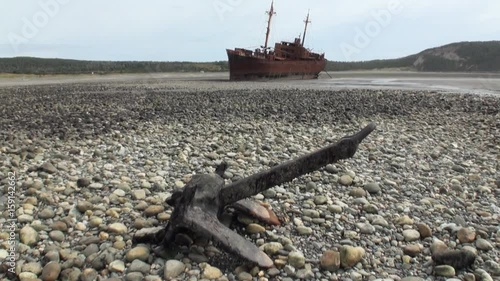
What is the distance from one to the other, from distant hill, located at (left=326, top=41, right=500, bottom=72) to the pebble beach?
92141 millimetres

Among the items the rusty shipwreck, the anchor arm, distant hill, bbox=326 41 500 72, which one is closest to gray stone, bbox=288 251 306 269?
the anchor arm

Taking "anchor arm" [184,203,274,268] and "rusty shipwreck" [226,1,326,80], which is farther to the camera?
"rusty shipwreck" [226,1,326,80]

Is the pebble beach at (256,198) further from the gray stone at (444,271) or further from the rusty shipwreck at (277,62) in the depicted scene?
the rusty shipwreck at (277,62)

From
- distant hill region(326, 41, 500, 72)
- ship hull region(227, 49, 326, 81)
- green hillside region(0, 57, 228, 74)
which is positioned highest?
distant hill region(326, 41, 500, 72)

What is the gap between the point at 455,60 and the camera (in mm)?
95125

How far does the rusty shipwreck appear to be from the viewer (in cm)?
4053

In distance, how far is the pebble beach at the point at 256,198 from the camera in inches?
118

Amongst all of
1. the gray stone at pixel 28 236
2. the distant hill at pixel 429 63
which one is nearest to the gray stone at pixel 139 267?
the gray stone at pixel 28 236

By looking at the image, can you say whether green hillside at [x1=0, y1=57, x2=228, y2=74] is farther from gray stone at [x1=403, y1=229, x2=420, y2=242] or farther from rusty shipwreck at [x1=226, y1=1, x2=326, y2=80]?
gray stone at [x1=403, y1=229, x2=420, y2=242]

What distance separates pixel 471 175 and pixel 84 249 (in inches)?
187

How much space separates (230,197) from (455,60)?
10699cm

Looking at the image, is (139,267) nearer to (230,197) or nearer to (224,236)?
(224,236)

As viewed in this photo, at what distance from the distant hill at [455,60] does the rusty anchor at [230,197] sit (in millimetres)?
95483

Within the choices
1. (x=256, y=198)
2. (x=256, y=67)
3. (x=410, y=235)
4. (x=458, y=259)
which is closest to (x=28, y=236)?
(x=256, y=198)
